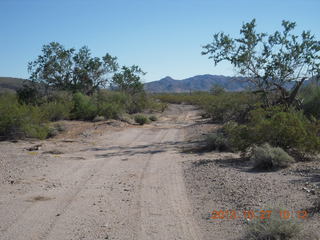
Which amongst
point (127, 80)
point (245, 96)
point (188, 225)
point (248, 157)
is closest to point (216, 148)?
point (248, 157)

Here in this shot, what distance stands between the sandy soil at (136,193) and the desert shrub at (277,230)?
0.50 metres

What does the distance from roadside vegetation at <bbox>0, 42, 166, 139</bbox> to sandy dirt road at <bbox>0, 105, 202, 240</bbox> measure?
9423 mm

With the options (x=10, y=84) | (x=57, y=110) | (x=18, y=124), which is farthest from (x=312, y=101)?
(x=10, y=84)

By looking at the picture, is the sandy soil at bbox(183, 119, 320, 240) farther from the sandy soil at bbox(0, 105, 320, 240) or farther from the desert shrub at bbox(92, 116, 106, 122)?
the desert shrub at bbox(92, 116, 106, 122)

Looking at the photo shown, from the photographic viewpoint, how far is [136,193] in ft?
28.4

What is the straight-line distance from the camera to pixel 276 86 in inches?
824

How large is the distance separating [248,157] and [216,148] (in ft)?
9.17

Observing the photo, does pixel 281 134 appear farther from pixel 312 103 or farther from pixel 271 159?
pixel 312 103

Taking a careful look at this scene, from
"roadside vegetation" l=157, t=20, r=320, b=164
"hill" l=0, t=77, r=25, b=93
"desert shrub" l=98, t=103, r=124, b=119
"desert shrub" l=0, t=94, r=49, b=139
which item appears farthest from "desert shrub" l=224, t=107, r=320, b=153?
"hill" l=0, t=77, r=25, b=93

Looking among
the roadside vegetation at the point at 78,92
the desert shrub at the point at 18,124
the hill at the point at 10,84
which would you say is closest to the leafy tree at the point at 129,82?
the roadside vegetation at the point at 78,92

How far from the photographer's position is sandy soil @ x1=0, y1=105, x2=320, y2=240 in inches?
245

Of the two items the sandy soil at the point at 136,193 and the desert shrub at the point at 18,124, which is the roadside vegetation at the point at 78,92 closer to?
the desert shrub at the point at 18,124

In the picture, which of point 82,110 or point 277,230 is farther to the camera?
point 82,110

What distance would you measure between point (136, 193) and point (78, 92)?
27485 mm
